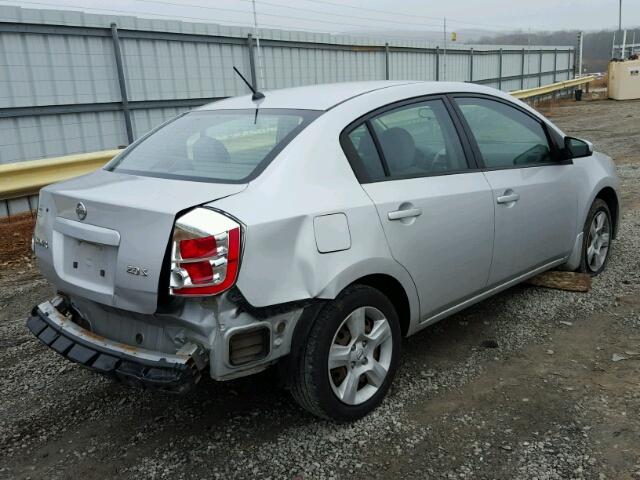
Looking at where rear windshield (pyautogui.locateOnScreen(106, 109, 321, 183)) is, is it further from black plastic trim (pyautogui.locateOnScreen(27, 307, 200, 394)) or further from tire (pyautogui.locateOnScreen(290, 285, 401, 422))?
black plastic trim (pyautogui.locateOnScreen(27, 307, 200, 394))

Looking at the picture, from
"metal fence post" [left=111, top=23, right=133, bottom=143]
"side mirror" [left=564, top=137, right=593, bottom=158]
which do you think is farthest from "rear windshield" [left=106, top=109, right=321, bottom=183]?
"metal fence post" [left=111, top=23, right=133, bottom=143]

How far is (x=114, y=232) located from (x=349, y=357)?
1.24 m

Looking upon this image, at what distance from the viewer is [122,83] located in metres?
8.85

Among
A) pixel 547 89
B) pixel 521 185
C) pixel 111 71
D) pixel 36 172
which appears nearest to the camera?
pixel 521 185

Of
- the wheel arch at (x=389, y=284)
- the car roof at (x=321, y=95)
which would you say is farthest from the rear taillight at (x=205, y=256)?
the car roof at (x=321, y=95)

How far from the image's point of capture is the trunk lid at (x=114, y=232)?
2.49 metres

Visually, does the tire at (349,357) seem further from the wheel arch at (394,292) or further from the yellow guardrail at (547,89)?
the yellow guardrail at (547,89)

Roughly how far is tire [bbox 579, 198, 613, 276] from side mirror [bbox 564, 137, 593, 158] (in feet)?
1.73

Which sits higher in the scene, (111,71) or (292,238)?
(111,71)

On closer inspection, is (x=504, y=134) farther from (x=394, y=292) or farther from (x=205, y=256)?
(x=205, y=256)

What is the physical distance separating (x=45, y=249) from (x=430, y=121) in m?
2.25

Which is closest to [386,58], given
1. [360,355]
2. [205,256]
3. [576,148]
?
[576,148]

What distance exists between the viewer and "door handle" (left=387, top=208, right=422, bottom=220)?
9.82ft

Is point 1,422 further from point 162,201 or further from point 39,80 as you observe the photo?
point 39,80
